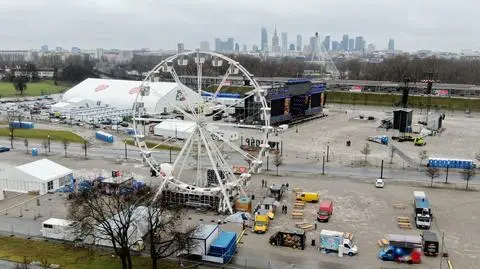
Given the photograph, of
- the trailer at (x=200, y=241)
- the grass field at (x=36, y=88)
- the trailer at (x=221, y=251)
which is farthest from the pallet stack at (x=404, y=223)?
the grass field at (x=36, y=88)

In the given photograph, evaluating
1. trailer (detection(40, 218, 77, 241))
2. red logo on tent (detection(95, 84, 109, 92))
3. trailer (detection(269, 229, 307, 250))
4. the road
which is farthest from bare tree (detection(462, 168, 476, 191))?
red logo on tent (detection(95, 84, 109, 92))

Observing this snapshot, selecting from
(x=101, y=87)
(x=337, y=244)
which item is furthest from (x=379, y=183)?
(x=101, y=87)

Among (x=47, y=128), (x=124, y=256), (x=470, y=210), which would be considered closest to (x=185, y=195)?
(x=124, y=256)

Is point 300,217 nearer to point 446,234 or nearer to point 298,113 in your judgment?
point 446,234

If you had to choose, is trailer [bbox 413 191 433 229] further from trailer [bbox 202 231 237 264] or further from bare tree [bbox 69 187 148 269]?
bare tree [bbox 69 187 148 269]

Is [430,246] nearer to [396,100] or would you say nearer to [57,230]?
[57,230]

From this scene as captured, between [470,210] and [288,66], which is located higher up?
[288,66]

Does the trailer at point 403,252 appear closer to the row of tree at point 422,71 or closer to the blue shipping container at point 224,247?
the blue shipping container at point 224,247
